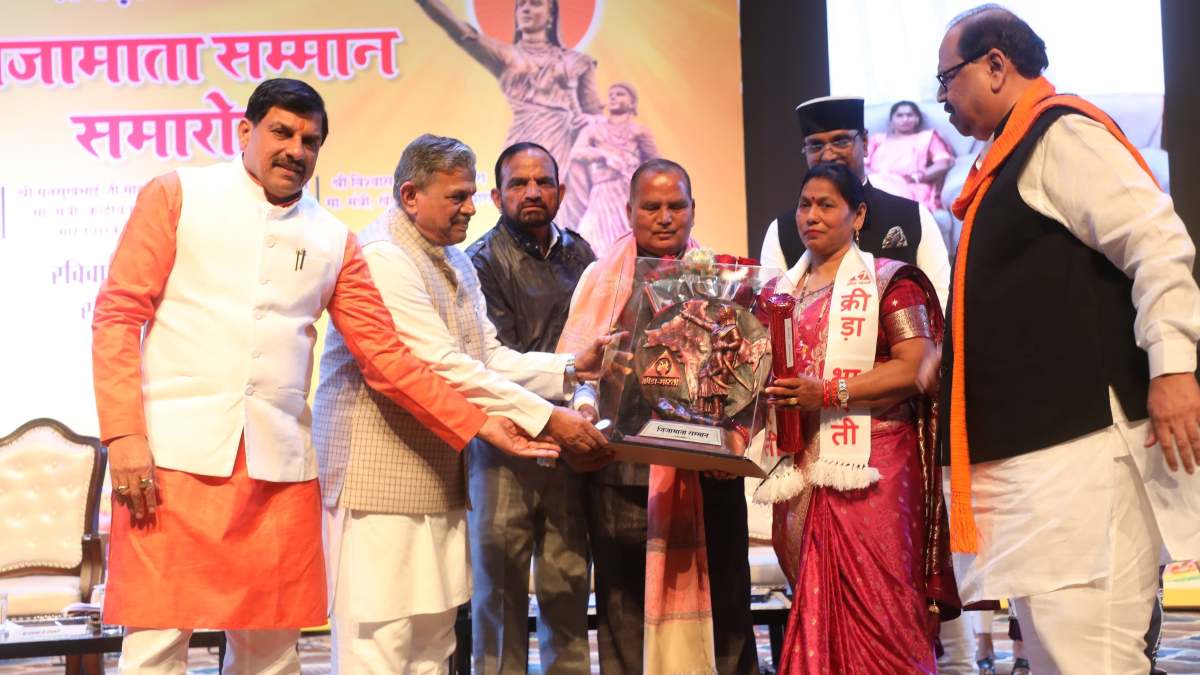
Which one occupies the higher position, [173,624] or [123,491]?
[123,491]

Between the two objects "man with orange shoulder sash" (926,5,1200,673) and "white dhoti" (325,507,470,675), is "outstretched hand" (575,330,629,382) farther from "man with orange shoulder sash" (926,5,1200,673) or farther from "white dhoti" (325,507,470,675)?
"man with orange shoulder sash" (926,5,1200,673)

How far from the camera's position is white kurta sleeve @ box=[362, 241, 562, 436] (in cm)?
292

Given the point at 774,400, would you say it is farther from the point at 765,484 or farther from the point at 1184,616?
the point at 1184,616

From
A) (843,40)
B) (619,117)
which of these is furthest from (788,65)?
(619,117)

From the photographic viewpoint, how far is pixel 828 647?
9.32 ft

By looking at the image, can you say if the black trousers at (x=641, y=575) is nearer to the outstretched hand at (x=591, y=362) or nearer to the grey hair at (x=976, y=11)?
the outstretched hand at (x=591, y=362)

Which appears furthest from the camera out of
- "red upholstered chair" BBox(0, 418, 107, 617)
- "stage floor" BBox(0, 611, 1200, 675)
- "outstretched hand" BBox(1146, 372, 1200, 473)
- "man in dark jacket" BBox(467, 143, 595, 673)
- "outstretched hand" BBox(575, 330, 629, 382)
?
"red upholstered chair" BBox(0, 418, 107, 617)

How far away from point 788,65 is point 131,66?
335 centimetres

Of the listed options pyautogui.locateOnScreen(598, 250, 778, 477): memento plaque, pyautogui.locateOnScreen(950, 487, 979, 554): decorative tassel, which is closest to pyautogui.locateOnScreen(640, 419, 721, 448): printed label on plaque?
pyautogui.locateOnScreen(598, 250, 778, 477): memento plaque

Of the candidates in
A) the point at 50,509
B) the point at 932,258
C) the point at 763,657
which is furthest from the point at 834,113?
the point at 50,509

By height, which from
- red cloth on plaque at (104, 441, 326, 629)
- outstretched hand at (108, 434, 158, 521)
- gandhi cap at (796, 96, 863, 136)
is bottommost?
red cloth on plaque at (104, 441, 326, 629)

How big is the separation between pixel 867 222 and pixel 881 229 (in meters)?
0.05

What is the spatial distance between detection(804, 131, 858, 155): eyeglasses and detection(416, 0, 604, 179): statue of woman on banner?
2250mm

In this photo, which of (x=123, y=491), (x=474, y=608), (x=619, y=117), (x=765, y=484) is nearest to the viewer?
(x=123, y=491)
